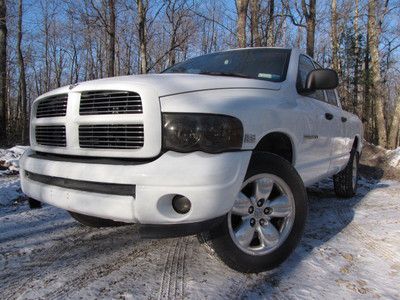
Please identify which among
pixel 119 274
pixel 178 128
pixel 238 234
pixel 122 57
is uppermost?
pixel 122 57

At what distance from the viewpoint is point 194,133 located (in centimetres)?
251

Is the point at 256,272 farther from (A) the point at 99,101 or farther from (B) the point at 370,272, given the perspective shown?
(A) the point at 99,101

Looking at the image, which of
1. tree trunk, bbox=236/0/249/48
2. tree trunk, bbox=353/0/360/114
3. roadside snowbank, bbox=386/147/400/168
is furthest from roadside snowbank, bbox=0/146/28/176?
tree trunk, bbox=353/0/360/114

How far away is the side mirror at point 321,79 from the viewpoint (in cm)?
374

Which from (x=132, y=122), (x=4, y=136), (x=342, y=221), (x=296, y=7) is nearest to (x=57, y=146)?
(x=132, y=122)

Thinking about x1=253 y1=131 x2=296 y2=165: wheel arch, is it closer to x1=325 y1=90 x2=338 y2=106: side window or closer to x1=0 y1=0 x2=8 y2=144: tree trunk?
x1=325 y1=90 x2=338 y2=106: side window

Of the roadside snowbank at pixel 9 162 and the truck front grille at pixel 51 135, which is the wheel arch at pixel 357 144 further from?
the roadside snowbank at pixel 9 162

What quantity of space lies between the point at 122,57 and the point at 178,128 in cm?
3871

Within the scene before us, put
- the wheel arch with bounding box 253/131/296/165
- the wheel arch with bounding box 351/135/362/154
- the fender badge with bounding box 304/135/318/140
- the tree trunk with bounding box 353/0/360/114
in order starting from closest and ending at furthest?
the wheel arch with bounding box 253/131/296/165, the fender badge with bounding box 304/135/318/140, the wheel arch with bounding box 351/135/362/154, the tree trunk with bounding box 353/0/360/114

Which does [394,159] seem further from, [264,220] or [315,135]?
[264,220]

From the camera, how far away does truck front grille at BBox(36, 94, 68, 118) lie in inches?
121

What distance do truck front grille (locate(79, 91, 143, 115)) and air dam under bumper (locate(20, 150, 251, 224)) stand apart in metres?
0.38

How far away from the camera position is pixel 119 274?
9.55 feet

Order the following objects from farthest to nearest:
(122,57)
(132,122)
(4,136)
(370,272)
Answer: (122,57) → (4,136) → (370,272) → (132,122)
